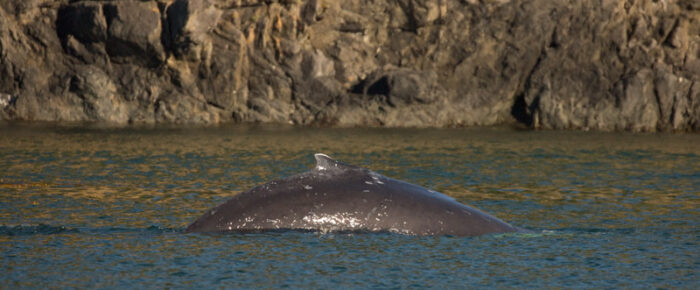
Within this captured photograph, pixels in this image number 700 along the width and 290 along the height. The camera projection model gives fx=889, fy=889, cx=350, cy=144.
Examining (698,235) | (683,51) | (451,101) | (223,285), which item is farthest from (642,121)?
(223,285)

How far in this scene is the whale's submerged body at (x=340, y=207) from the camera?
11.4 m

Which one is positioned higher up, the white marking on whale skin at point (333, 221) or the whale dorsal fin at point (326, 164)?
the whale dorsal fin at point (326, 164)

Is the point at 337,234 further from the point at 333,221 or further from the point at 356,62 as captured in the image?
the point at 356,62

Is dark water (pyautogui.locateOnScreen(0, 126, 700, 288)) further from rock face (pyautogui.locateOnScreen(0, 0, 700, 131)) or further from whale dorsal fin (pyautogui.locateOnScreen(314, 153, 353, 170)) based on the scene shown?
rock face (pyautogui.locateOnScreen(0, 0, 700, 131))

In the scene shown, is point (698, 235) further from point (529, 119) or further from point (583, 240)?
point (529, 119)

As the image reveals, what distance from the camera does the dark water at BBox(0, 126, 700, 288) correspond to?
10508mm

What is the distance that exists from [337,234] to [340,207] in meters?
0.55

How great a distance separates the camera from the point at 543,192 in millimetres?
20141

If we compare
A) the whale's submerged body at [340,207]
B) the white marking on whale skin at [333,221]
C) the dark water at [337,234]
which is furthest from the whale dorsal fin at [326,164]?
the dark water at [337,234]

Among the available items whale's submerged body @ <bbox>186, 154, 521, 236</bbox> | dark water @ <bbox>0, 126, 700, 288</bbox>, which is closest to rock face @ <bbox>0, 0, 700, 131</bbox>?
dark water @ <bbox>0, 126, 700, 288</bbox>

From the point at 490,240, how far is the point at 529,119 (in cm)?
4937

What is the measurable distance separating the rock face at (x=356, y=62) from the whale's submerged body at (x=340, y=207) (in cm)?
4393

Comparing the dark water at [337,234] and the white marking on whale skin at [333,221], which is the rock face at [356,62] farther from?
the white marking on whale skin at [333,221]

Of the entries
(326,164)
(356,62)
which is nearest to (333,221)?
(326,164)
